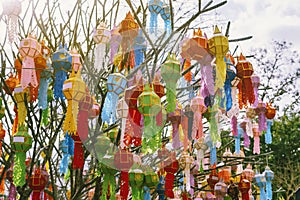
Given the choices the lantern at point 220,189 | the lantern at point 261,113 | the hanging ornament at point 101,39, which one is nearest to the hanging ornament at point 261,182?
the lantern at point 220,189

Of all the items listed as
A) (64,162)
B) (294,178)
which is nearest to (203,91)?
(64,162)

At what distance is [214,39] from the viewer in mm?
2012

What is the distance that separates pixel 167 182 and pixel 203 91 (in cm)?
69

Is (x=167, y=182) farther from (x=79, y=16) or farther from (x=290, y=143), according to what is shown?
(x=290, y=143)

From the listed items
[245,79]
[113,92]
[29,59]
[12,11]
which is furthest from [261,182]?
[12,11]

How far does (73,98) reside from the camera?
1868 mm

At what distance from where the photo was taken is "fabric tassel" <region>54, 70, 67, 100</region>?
6.84 ft

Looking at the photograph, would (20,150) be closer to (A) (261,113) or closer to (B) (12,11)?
(B) (12,11)

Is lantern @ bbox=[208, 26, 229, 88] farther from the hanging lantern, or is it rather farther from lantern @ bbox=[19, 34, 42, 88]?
lantern @ bbox=[19, 34, 42, 88]

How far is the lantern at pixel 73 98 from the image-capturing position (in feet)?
6.07

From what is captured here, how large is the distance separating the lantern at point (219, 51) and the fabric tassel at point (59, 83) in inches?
28.4

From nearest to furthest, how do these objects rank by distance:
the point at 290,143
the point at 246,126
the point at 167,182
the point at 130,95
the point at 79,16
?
1. the point at 130,95
2. the point at 167,182
3. the point at 79,16
4. the point at 246,126
5. the point at 290,143

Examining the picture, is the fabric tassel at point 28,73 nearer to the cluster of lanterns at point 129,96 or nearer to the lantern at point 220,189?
the cluster of lanterns at point 129,96

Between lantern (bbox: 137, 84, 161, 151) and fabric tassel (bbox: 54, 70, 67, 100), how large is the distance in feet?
1.39
